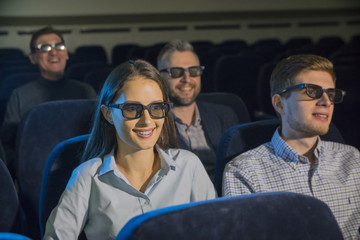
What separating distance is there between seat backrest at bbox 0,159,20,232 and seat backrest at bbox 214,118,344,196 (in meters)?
0.67

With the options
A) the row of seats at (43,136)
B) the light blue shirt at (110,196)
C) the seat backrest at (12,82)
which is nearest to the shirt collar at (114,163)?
the light blue shirt at (110,196)

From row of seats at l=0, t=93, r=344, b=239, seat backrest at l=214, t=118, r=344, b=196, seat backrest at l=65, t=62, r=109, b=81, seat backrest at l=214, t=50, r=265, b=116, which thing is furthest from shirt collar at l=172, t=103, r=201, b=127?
seat backrest at l=65, t=62, r=109, b=81

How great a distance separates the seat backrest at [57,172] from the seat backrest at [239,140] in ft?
1.53

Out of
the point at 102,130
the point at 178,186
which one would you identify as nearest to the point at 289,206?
the point at 178,186

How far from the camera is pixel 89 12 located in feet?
29.2

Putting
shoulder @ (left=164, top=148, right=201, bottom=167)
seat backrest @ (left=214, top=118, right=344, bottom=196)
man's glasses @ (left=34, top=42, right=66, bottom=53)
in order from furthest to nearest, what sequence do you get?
man's glasses @ (left=34, top=42, right=66, bottom=53) → seat backrest @ (left=214, top=118, right=344, bottom=196) → shoulder @ (left=164, top=148, right=201, bottom=167)

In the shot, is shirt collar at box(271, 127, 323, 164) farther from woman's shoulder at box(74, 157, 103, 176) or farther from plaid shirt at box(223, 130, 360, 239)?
woman's shoulder at box(74, 157, 103, 176)

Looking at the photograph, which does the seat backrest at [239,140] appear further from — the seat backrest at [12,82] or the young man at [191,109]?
the seat backrest at [12,82]

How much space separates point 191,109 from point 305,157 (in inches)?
34.5

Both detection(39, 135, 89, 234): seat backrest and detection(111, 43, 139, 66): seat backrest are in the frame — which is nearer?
detection(39, 135, 89, 234): seat backrest

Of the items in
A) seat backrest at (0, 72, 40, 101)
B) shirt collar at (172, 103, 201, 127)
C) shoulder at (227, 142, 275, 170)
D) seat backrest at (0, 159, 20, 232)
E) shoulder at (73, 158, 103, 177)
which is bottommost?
seat backrest at (0, 159, 20, 232)

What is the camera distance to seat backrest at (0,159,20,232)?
5.38 feet

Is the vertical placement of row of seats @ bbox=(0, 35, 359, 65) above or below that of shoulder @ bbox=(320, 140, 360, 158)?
above

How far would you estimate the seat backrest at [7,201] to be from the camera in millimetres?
1639
